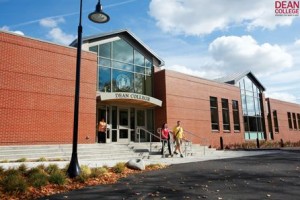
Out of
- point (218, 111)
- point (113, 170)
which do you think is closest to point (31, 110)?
point (113, 170)

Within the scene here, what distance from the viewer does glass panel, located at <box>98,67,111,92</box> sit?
18295 millimetres

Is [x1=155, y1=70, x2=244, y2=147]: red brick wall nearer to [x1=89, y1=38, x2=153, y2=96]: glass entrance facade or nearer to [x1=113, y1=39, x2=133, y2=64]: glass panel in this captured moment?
[x1=89, y1=38, x2=153, y2=96]: glass entrance facade

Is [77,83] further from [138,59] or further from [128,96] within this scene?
[138,59]

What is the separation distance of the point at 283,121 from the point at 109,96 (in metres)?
28.7

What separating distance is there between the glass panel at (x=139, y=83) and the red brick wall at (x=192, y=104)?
4.17ft

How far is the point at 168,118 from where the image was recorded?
67.6 ft

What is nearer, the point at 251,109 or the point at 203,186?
the point at 203,186

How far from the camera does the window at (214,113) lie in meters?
25.4

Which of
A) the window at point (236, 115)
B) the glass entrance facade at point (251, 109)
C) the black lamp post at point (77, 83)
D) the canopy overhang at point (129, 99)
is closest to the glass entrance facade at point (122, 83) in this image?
the canopy overhang at point (129, 99)

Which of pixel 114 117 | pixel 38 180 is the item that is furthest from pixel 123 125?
pixel 38 180

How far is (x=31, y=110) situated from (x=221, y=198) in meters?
11.5

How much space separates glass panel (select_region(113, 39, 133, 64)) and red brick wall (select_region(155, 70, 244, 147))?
2759 mm

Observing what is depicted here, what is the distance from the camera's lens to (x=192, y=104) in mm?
23312

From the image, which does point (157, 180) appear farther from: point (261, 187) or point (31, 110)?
point (31, 110)
